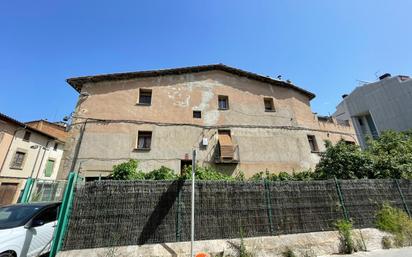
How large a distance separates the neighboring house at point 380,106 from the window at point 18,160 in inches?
1222

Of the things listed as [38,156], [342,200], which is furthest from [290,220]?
[38,156]

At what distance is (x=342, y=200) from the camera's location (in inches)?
288

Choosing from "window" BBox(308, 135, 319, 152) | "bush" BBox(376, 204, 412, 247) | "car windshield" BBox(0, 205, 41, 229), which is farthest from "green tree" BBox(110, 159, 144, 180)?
"window" BBox(308, 135, 319, 152)

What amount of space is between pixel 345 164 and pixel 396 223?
3553 millimetres

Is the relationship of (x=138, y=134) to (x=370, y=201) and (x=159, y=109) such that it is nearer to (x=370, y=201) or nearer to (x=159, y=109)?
(x=159, y=109)

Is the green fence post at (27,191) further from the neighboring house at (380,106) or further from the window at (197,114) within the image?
the neighboring house at (380,106)

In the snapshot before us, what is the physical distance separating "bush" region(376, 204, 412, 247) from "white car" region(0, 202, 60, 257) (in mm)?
10519

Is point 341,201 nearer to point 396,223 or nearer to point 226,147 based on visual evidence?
point 396,223

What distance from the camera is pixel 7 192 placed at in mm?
17453

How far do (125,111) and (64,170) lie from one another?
4.80 meters

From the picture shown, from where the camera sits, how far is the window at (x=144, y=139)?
42.5 feet

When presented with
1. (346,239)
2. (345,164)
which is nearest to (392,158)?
(345,164)

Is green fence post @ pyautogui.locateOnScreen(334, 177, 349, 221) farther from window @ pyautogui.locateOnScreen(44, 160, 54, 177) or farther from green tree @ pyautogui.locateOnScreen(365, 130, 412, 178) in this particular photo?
window @ pyautogui.locateOnScreen(44, 160, 54, 177)

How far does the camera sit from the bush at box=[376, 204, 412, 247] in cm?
655
